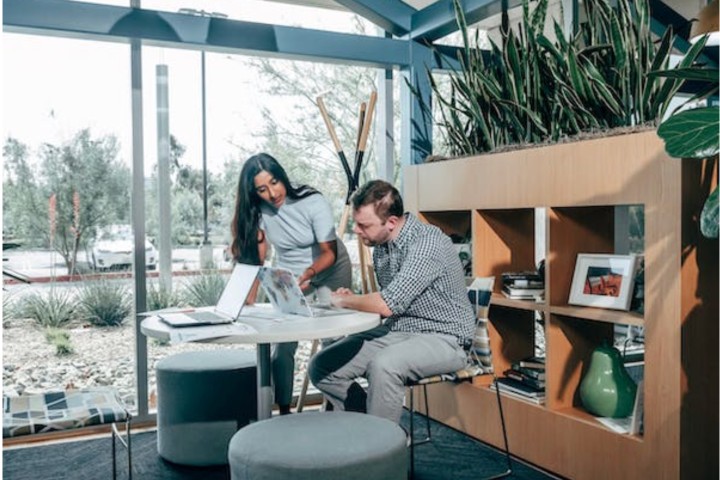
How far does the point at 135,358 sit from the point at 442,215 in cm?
185

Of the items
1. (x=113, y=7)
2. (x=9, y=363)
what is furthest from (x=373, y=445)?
(x=113, y=7)

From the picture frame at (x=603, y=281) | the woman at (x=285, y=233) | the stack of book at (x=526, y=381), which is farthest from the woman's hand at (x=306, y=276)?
the picture frame at (x=603, y=281)

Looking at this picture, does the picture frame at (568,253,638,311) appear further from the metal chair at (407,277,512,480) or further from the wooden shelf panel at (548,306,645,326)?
the metal chair at (407,277,512,480)

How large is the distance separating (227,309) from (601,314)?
58.5 inches

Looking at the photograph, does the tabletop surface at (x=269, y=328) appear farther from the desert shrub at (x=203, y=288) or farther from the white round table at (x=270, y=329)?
the desert shrub at (x=203, y=288)

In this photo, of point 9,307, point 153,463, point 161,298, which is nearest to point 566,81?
point 161,298

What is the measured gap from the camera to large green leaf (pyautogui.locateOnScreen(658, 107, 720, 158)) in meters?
1.93

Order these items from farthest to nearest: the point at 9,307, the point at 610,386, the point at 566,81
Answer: the point at 9,307
the point at 566,81
the point at 610,386

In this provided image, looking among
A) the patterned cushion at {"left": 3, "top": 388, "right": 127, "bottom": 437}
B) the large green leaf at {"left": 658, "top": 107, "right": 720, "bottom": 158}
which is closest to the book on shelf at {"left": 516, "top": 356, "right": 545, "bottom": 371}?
the large green leaf at {"left": 658, "top": 107, "right": 720, "bottom": 158}

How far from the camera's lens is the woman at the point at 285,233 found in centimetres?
341

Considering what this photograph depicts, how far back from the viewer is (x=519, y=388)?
10.7ft

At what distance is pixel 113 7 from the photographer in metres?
3.45

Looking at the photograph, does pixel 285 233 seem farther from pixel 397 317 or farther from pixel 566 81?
pixel 566 81

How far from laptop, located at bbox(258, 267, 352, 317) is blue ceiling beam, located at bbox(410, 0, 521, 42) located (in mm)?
1764
